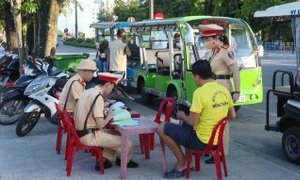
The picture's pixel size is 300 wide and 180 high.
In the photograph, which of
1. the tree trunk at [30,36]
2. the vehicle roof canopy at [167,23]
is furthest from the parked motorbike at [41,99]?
the tree trunk at [30,36]

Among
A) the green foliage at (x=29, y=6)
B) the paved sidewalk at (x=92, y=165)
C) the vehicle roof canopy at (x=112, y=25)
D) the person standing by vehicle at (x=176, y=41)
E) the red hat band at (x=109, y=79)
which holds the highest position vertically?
the green foliage at (x=29, y=6)

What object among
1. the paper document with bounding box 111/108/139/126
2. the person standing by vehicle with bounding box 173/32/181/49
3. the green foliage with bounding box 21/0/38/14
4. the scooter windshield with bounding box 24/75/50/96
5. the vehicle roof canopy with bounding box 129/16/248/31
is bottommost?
the paper document with bounding box 111/108/139/126

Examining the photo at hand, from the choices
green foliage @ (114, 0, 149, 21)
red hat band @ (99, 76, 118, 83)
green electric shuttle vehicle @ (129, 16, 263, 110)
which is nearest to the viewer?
red hat band @ (99, 76, 118, 83)

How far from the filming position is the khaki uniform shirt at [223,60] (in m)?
5.93

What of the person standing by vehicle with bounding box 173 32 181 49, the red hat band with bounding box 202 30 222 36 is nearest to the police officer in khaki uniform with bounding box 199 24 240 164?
the red hat band with bounding box 202 30 222 36

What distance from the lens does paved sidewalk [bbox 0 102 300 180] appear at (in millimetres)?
5309

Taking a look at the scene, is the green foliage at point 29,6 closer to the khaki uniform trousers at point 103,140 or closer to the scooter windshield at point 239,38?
the scooter windshield at point 239,38

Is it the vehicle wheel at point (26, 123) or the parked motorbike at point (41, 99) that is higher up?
the parked motorbike at point (41, 99)

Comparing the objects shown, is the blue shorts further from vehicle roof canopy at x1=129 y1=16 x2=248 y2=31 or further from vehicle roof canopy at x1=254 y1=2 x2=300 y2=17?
vehicle roof canopy at x1=129 y1=16 x2=248 y2=31

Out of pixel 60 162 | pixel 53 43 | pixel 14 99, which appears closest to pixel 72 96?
pixel 60 162

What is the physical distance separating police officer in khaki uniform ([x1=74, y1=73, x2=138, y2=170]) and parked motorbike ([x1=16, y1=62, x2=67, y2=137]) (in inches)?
84.1

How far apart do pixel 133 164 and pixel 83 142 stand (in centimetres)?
82

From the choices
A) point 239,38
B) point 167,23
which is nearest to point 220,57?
point 239,38

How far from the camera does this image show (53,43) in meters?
12.1
